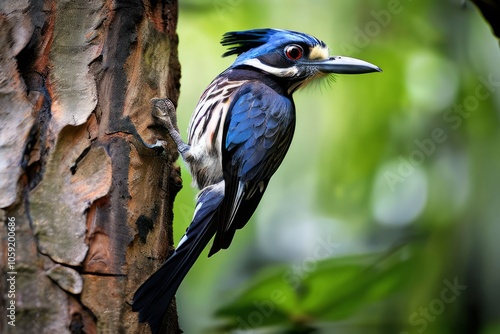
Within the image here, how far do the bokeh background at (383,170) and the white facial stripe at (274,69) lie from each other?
26 cm

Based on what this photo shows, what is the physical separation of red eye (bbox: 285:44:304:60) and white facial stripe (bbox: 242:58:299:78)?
2.7 inches

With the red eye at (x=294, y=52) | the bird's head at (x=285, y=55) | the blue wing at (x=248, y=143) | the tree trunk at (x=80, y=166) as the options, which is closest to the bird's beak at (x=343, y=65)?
the bird's head at (x=285, y=55)

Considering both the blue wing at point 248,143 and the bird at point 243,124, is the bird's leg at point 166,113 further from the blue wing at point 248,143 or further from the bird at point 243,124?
the blue wing at point 248,143

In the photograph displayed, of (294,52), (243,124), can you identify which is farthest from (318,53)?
(243,124)

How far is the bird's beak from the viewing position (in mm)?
3875

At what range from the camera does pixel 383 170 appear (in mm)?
4895

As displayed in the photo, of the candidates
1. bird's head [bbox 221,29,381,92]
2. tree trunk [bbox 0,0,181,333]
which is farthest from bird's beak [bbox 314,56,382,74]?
tree trunk [bbox 0,0,181,333]

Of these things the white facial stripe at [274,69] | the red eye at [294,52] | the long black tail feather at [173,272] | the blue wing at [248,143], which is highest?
the red eye at [294,52]

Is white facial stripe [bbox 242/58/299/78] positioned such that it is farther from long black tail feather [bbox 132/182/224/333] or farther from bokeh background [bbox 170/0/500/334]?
long black tail feather [bbox 132/182/224/333]

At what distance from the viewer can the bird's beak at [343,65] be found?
3875 millimetres

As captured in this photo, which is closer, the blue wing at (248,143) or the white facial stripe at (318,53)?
the blue wing at (248,143)

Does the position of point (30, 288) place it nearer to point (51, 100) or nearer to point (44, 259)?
point (44, 259)

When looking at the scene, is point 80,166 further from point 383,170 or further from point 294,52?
point 383,170

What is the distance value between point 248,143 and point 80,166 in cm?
99
